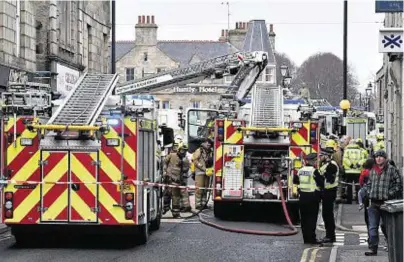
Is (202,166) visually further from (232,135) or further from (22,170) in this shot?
(22,170)

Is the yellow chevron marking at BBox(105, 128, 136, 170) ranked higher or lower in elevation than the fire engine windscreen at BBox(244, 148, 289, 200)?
higher

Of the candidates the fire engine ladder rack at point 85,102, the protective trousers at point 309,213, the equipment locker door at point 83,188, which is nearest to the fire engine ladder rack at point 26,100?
the fire engine ladder rack at point 85,102

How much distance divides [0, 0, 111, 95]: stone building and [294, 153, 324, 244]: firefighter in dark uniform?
1217cm

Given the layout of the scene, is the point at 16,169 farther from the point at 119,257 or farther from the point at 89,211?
the point at 119,257

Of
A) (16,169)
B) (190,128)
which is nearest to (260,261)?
(16,169)

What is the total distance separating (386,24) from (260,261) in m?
20.7

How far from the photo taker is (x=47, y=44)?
28.0 meters

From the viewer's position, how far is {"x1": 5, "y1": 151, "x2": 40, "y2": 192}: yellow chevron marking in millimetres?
12258

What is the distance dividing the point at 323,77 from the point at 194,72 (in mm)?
58170

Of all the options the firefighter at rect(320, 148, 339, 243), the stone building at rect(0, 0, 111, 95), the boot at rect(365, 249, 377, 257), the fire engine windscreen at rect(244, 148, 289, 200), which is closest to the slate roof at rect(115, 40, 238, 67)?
the stone building at rect(0, 0, 111, 95)

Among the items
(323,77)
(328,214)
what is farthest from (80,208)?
(323,77)

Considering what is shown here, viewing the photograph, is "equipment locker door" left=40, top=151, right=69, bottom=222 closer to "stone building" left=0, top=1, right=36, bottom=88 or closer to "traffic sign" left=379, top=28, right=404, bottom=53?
"traffic sign" left=379, top=28, right=404, bottom=53

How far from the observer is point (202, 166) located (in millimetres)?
19984

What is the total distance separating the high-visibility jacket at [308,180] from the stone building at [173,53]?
55.1 meters
